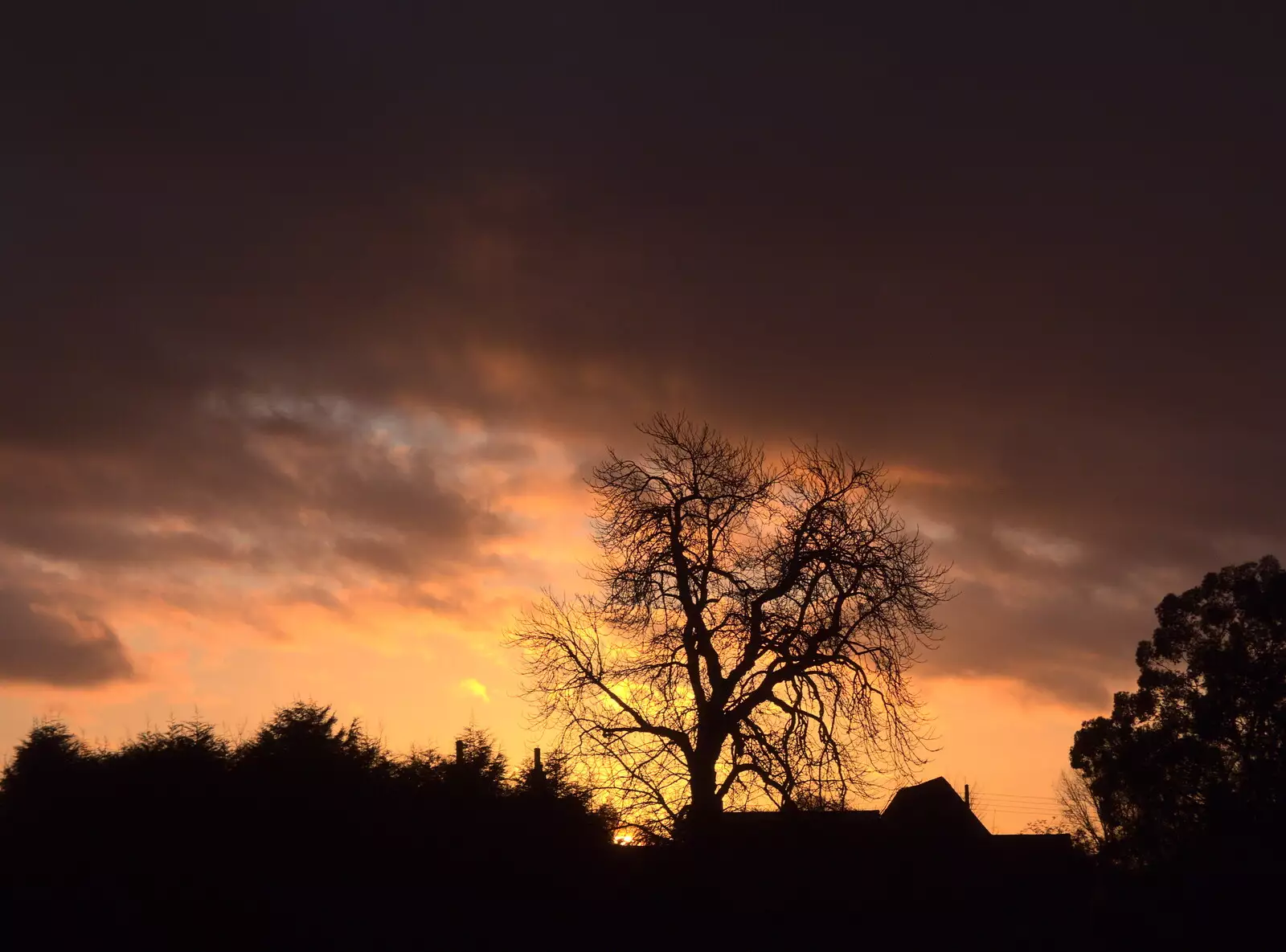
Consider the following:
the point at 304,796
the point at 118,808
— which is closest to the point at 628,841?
the point at 304,796

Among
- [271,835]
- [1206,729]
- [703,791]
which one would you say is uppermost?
[1206,729]

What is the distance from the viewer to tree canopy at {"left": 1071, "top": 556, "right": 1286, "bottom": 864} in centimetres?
4428

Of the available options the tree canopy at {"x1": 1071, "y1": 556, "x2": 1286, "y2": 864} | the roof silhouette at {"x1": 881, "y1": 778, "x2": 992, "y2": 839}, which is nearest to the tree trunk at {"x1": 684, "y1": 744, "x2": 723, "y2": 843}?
the roof silhouette at {"x1": 881, "y1": 778, "x2": 992, "y2": 839}

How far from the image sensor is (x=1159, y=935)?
25.0 meters

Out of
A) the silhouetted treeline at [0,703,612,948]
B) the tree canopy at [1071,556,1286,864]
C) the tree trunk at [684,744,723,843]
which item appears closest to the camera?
the silhouetted treeline at [0,703,612,948]

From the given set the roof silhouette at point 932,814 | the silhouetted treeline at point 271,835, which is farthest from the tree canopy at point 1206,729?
the silhouetted treeline at point 271,835

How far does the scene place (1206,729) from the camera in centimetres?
4550

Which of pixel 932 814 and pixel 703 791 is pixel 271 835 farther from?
pixel 932 814

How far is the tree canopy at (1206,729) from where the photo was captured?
4428 cm

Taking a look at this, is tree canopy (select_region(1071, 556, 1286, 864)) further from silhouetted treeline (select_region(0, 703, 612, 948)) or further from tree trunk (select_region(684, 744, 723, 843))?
silhouetted treeline (select_region(0, 703, 612, 948))

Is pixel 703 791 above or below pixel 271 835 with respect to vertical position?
above

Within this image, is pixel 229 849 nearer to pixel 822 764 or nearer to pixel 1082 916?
pixel 822 764

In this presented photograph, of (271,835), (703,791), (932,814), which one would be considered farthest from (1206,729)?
(271,835)

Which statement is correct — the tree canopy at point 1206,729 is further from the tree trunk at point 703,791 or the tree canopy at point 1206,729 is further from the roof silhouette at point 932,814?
the tree trunk at point 703,791
